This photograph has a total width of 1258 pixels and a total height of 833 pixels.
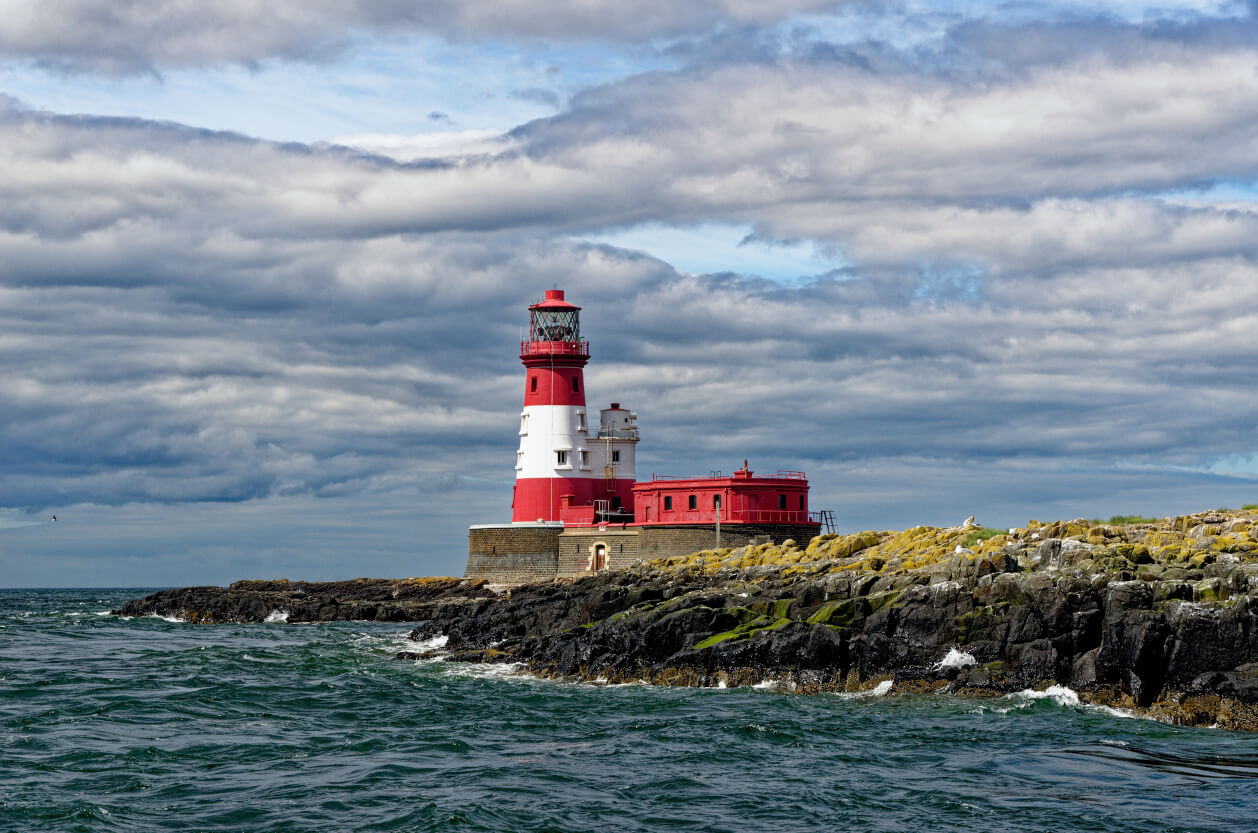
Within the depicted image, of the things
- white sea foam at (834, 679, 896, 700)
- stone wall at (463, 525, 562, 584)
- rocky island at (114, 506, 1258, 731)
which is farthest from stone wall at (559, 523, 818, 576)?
white sea foam at (834, 679, 896, 700)

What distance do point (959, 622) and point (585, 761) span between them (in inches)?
325

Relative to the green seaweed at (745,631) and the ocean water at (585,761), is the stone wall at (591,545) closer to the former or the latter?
the green seaweed at (745,631)

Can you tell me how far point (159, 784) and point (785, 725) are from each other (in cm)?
926

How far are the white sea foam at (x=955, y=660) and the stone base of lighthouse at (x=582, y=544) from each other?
22238 millimetres

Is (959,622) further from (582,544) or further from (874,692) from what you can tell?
(582,544)

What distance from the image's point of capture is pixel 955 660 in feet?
72.2

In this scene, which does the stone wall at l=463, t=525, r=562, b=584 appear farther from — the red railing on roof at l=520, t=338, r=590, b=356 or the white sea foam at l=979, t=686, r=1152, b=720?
the white sea foam at l=979, t=686, r=1152, b=720

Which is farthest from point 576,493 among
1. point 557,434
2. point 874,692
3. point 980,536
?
point 874,692

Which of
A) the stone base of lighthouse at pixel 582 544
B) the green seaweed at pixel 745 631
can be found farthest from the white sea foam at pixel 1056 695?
the stone base of lighthouse at pixel 582 544

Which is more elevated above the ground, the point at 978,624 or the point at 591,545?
the point at 591,545

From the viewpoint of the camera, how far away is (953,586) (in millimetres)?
23125

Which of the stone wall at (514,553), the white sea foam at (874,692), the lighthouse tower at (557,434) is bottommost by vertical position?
the white sea foam at (874,692)

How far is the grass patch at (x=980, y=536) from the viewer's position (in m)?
30.8

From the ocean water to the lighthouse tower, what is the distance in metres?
25.3
